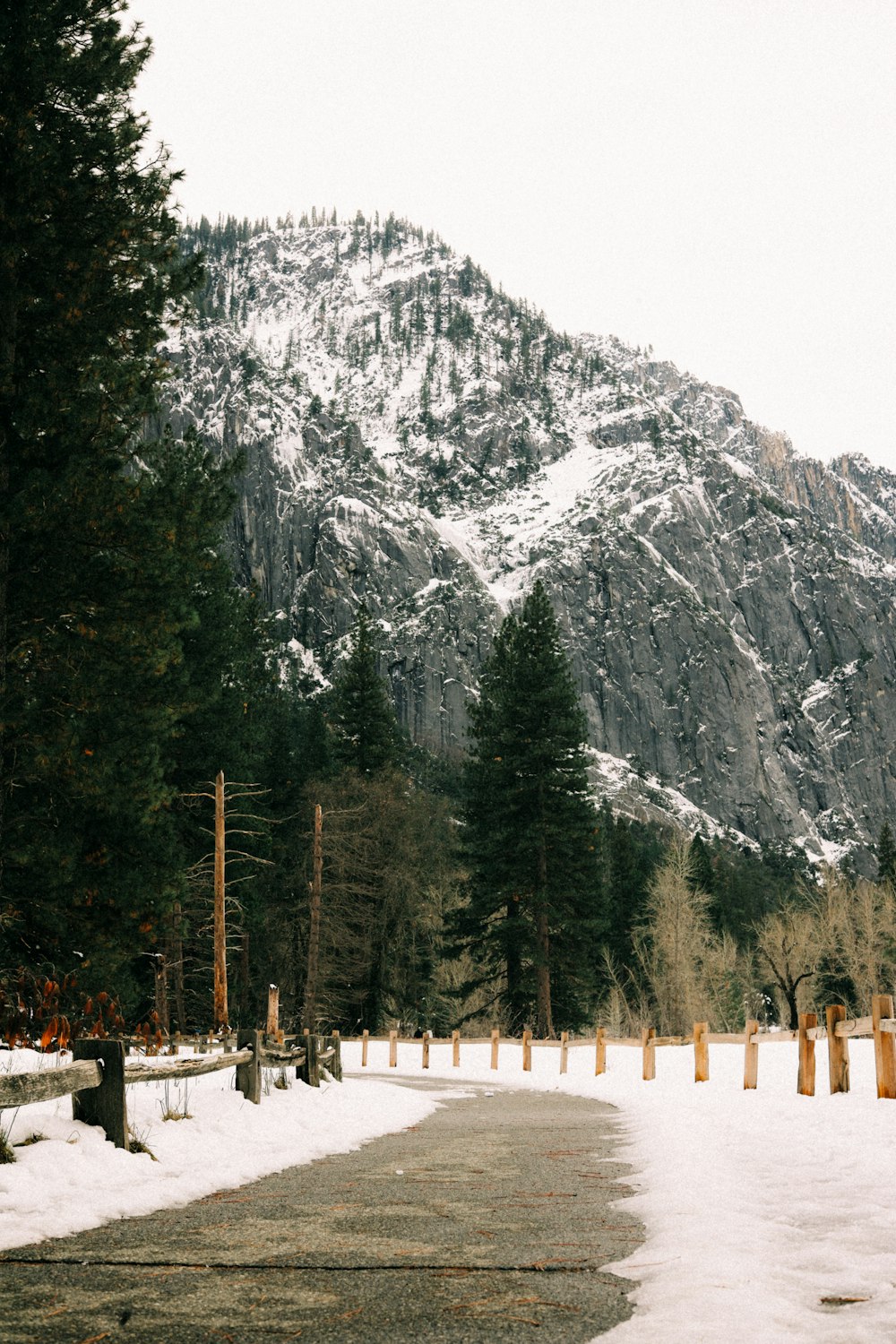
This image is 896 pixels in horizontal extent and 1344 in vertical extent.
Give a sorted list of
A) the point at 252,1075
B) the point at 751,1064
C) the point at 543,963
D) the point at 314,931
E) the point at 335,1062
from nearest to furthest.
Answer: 1. the point at 252,1075
2. the point at 751,1064
3. the point at 335,1062
4. the point at 314,931
5. the point at 543,963

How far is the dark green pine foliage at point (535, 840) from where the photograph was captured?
142 feet

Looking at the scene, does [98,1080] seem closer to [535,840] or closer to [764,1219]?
[764,1219]

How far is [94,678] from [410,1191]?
10.2 m

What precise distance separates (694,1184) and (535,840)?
36210mm

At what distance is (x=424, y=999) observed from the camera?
5784cm

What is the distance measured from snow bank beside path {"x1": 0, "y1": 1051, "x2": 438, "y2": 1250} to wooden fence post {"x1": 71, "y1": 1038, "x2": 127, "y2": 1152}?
87 mm

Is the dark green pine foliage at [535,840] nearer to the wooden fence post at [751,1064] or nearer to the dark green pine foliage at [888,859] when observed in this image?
the wooden fence post at [751,1064]

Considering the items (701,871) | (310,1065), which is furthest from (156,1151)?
(701,871)

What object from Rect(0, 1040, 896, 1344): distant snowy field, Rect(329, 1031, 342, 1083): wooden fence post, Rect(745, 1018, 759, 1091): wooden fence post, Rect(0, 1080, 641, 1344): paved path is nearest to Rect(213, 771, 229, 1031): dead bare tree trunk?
Rect(329, 1031, 342, 1083): wooden fence post

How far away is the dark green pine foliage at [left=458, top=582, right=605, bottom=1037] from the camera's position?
Result: 43.4 m

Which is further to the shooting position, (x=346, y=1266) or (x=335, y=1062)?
(x=335, y=1062)

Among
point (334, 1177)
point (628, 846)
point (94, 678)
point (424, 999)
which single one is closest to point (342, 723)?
point (424, 999)

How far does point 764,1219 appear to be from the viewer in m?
5.61

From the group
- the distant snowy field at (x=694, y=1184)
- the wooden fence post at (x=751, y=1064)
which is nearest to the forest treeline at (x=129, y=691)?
the distant snowy field at (x=694, y=1184)
